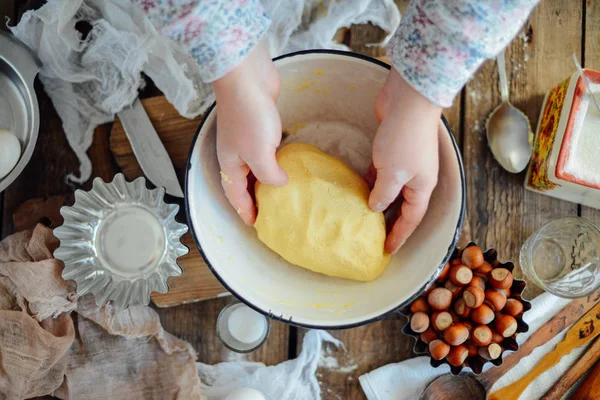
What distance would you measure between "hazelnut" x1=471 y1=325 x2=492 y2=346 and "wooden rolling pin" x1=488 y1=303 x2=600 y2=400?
0.44 ft

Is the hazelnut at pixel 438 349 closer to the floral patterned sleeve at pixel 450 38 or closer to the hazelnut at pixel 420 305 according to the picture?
the hazelnut at pixel 420 305

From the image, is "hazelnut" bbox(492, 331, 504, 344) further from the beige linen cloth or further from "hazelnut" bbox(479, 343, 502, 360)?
the beige linen cloth

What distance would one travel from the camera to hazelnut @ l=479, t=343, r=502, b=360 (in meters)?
0.74

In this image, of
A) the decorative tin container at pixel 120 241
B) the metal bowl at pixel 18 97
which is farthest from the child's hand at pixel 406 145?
the metal bowl at pixel 18 97

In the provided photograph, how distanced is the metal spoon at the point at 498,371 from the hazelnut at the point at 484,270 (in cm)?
14

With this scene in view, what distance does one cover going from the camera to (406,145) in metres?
0.57

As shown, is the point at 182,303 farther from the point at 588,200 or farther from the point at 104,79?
the point at 588,200

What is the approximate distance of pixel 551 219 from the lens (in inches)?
33.3

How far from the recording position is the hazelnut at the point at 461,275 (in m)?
0.75

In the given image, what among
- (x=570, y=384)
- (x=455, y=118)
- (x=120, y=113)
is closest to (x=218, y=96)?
(x=120, y=113)

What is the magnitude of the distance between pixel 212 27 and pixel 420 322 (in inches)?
19.3

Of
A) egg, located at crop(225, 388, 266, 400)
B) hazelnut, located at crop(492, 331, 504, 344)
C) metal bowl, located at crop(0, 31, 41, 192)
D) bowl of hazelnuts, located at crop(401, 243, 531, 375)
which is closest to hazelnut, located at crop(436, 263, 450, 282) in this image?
bowl of hazelnuts, located at crop(401, 243, 531, 375)

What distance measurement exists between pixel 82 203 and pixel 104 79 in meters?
0.20

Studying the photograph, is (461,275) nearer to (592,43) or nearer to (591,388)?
(591,388)
